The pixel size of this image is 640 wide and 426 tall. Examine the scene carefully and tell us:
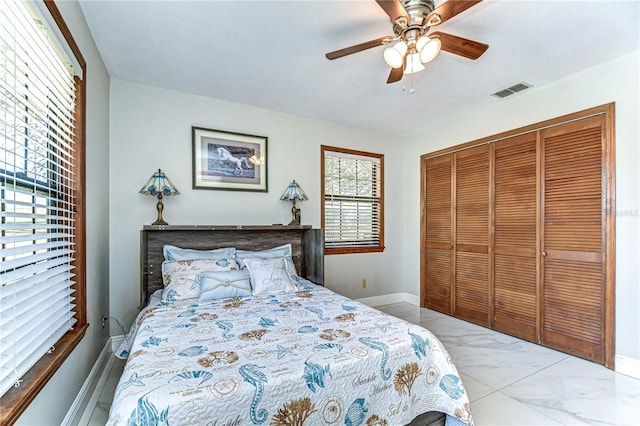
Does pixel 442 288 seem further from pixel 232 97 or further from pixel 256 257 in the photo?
pixel 232 97

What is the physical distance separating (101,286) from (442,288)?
3.87m

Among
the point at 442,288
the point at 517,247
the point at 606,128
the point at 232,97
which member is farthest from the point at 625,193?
the point at 232,97

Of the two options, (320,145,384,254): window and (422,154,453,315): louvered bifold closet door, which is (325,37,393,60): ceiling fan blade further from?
(422,154,453,315): louvered bifold closet door

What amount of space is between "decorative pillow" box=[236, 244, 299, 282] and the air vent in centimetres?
278

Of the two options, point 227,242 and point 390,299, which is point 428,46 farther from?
point 390,299

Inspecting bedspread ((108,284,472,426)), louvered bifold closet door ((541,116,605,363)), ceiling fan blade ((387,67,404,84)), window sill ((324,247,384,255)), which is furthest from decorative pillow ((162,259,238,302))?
louvered bifold closet door ((541,116,605,363))

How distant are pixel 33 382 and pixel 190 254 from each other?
1.70 metres

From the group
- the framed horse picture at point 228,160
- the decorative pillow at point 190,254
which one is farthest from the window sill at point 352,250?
the decorative pillow at point 190,254

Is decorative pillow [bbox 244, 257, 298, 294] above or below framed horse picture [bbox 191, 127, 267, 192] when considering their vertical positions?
below

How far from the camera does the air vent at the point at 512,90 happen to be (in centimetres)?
302

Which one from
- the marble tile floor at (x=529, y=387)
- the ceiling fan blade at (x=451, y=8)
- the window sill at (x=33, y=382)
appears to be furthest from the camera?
the marble tile floor at (x=529, y=387)

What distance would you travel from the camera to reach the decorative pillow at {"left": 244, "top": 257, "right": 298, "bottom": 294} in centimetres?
271

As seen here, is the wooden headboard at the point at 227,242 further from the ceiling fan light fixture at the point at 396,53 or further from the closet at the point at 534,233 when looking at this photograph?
the ceiling fan light fixture at the point at 396,53

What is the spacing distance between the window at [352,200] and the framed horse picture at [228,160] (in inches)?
35.1
